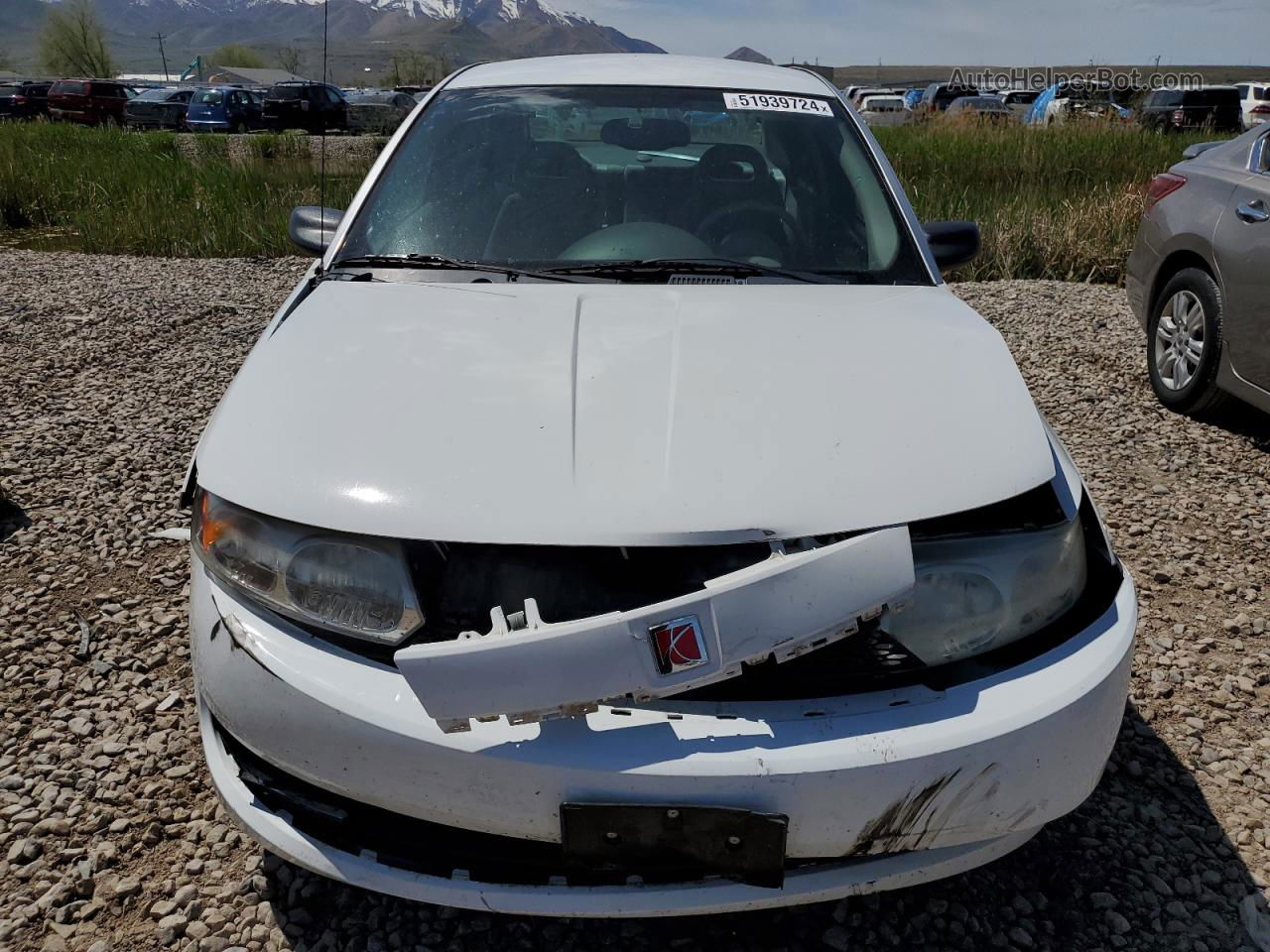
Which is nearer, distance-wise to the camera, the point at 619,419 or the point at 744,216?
the point at 619,419

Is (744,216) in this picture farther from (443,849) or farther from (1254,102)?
(1254,102)

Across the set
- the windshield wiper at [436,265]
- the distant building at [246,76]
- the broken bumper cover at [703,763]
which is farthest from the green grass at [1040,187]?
the distant building at [246,76]

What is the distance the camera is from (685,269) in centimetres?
241

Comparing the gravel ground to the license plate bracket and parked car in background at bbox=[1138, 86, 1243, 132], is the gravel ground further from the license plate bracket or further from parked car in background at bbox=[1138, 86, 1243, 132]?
parked car in background at bbox=[1138, 86, 1243, 132]

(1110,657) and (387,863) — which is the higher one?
(1110,657)

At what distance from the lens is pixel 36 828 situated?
6.82ft

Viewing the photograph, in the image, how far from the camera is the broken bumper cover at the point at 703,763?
138 cm

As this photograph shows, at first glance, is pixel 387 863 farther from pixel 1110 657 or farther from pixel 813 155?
pixel 813 155

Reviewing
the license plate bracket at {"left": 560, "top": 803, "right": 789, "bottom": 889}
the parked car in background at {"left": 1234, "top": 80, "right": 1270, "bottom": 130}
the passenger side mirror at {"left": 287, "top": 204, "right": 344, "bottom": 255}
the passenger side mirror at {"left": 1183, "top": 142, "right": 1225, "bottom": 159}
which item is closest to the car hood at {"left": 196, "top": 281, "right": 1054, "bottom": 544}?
the license plate bracket at {"left": 560, "top": 803, "right": 789, "bottom": 889}

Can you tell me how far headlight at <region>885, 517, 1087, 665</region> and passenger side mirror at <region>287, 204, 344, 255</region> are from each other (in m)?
1.92

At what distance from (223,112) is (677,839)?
29827 millimetres

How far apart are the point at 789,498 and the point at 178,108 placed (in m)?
32.8

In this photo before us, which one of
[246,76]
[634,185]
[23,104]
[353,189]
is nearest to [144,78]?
[246,76]

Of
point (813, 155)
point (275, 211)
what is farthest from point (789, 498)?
point (275, 211)
